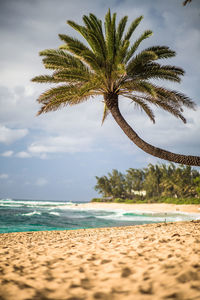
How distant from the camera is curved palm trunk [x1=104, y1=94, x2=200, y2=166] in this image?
7.47 meters

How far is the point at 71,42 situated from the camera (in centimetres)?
836

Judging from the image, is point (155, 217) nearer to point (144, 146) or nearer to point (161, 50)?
point (144, 146)

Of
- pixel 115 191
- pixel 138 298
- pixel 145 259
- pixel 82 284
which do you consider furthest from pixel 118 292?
pixel 115 191

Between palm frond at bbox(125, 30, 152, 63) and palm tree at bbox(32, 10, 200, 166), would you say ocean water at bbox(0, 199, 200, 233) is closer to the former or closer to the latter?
palm tree at bbox(32, 10, 200, 166)

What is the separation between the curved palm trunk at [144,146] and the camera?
7.47 metres

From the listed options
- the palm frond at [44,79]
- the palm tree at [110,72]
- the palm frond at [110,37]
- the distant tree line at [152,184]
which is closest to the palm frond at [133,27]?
the palm tree at [110,72]

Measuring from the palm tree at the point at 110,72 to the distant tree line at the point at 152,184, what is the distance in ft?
116

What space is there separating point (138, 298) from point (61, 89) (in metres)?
8.73

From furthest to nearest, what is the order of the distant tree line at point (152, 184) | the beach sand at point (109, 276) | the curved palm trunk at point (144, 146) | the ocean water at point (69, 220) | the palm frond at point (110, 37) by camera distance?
the distant tree line at point (152, 184) → the ocean water at point (69, 220) → the palm frond at point (110, 37) → the curved palm trunk at point (144, 146) → the beach sand at point (109, 276)

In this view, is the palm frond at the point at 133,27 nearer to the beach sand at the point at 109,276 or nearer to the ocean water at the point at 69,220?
the beach sand at the point at 109,276

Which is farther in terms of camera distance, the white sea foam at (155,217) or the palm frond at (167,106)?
the white sea foam at (155,217)

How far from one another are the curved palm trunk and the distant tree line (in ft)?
118

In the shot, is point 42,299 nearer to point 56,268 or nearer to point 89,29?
point 56,268

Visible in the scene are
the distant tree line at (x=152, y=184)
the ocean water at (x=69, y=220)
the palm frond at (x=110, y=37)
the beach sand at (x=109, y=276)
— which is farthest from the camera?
the distant tree line at (x=152, y=184)
